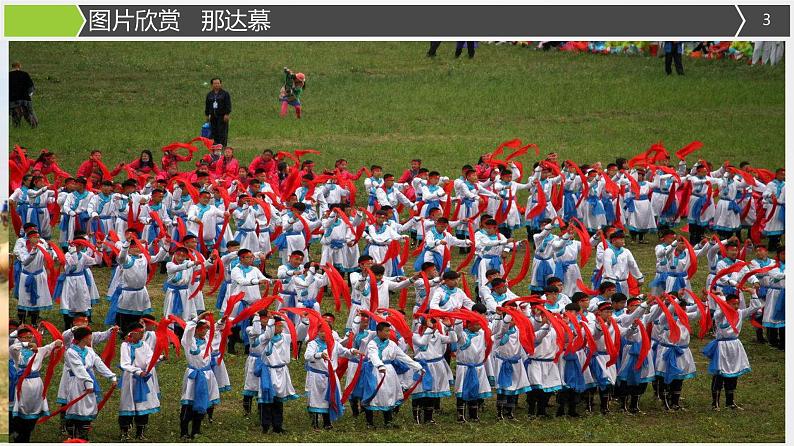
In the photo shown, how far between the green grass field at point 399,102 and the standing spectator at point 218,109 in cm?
185

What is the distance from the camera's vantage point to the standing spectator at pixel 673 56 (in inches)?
1481

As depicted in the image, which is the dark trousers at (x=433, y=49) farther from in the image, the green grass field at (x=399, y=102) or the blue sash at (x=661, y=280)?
the blue sash at (x=661, y=280)

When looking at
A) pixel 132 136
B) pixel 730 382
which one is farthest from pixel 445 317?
pixel 132 136

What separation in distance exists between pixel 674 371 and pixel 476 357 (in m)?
2.44

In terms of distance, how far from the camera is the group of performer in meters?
16.6

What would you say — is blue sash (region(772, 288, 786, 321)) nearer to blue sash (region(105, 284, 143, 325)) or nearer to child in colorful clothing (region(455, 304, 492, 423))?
child in colorful clothing (region(455, 304, 492, 423))

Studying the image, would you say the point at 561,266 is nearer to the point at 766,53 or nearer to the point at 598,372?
the point at 598,372

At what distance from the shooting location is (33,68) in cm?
3594

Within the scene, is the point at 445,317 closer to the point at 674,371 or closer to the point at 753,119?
the point at 674,371

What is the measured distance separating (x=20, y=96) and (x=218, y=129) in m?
4.40

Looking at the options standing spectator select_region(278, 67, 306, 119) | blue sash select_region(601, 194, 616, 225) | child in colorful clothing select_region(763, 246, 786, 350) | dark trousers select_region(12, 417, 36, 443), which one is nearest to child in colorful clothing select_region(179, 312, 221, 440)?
dark trousers select_region(12, 417, 36, 443)

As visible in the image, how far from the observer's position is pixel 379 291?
19.2 meters

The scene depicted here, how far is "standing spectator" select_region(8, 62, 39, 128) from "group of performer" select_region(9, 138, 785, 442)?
5412 millimetres

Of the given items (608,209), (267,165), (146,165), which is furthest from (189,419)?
(608,209)
